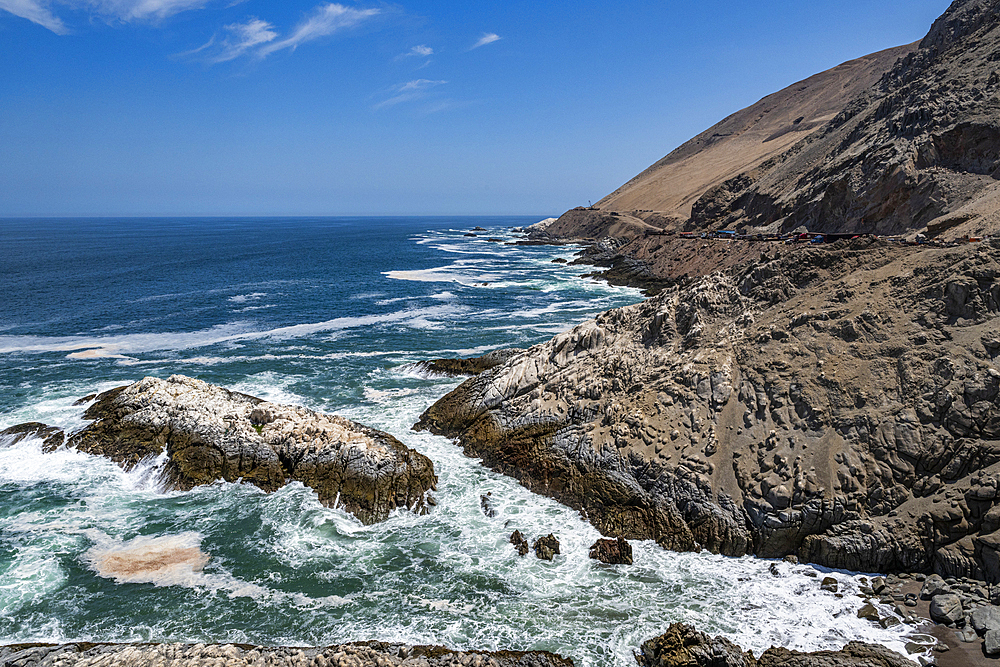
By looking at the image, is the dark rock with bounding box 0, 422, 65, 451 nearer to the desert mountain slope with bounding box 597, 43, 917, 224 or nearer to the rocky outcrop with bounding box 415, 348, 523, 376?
the rocky outcrop with bounding box 415, 348, 523, 376

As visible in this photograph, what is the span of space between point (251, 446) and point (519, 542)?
10229 mm

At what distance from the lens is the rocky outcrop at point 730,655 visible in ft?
36.0

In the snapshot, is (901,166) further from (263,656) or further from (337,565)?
(263,656)

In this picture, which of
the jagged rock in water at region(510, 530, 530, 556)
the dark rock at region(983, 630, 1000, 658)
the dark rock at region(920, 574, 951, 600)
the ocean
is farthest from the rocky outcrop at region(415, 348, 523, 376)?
the dark rock at region(983, 630, 1000, 658)

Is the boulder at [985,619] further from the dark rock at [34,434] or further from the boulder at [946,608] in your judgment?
the dark rock at [34,434]

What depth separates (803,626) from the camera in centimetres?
1212

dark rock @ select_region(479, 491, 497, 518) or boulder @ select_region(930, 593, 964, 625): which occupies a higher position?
boulder @ select_region(930, 593, 964, 625)

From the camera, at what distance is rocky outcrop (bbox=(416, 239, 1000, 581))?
13.9 meters

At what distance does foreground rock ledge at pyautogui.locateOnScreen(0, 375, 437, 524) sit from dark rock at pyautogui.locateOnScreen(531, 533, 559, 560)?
4.09 m

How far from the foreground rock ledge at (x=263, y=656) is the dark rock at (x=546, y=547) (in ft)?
11.4

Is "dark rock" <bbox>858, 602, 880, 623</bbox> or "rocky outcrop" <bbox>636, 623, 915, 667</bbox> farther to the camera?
"dark rock" <bbox>858, 602, 880, 623</bbox>

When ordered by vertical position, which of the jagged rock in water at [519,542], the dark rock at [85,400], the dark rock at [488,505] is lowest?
the jagged rock in water at [519,542]

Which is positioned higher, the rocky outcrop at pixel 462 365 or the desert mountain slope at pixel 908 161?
the desert mountain slope at pixel 908 161

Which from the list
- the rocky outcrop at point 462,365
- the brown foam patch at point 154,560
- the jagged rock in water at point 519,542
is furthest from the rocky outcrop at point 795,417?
the brown foam patch at point 154,560
